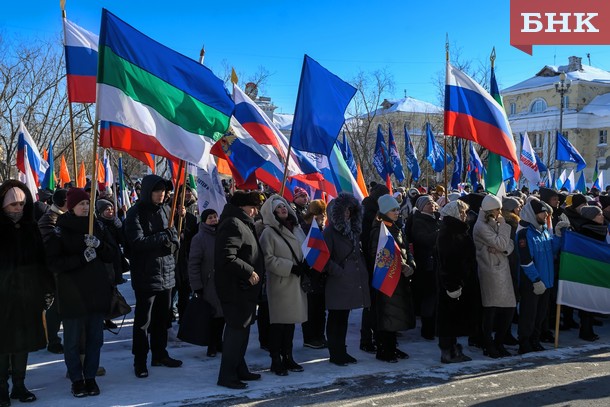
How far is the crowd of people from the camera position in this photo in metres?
5.32

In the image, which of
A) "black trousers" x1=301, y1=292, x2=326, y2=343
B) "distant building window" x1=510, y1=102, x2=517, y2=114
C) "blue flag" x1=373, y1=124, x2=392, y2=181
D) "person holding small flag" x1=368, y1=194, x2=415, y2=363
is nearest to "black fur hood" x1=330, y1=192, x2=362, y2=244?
"person holding small flag" x1=368, y1=194, x2=415, y2=363

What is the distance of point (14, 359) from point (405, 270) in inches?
160

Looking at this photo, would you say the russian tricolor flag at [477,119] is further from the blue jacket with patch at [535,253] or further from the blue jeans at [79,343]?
the blue jeans at [79,343]

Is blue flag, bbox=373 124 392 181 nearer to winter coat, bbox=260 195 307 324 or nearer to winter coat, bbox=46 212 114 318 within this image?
winter coat, bbox=260 195 307 324

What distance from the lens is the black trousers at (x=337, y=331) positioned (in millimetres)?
6648

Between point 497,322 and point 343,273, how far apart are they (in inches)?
84.4

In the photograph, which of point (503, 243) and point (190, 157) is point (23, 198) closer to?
point (190, 157)

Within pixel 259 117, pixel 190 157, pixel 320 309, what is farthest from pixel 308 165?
pixel 190 157

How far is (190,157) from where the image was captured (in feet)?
19.7

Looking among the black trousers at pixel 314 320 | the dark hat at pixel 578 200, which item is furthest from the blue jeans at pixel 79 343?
the dark hat at pixel 578 200

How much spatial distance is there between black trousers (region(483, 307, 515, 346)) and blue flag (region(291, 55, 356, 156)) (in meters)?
2.74

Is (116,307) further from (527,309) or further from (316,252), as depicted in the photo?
(527,309)

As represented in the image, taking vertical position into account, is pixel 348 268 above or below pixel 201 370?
above

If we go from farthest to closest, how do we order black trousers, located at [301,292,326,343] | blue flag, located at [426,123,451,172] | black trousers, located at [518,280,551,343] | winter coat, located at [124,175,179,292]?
blue flag, located at [426,123,451,172] < black trousers, located at [301,292,326,343] < black trousers, located at [518,280,551,343] < winter coat, located at [124,175,179,292]
